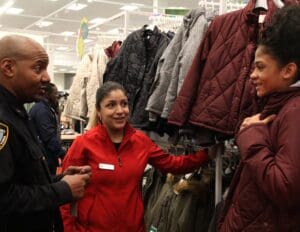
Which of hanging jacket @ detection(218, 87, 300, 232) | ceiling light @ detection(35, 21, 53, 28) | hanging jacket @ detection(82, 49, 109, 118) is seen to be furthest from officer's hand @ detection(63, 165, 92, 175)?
ceiling light @ detection(35, 21, 53, 28)

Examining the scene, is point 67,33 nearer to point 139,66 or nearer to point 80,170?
point 139,66

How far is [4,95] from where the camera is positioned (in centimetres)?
154

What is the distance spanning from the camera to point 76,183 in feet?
5.43

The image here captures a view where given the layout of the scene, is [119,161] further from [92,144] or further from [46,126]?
[46,126]

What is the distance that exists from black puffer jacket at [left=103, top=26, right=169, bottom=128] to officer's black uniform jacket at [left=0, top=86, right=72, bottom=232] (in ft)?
3.96

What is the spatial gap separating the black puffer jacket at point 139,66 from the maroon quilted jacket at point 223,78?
0.68 m

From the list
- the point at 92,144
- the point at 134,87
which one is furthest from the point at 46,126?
the point at 92,144

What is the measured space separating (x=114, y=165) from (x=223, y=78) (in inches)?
32.5

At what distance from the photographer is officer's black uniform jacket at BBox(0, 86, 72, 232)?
144 cm

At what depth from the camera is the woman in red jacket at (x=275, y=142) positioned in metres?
1.26

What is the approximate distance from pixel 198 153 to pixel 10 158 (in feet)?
4.12

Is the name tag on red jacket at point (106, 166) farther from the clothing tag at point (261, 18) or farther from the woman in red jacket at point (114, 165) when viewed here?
the clothing tag at point (261, 18)

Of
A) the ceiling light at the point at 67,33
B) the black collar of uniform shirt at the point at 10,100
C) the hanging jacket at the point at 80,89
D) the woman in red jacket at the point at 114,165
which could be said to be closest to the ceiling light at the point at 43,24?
the ceiling light at the point at 67,33

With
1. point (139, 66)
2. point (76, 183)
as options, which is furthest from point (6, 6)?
point (76, 183)
